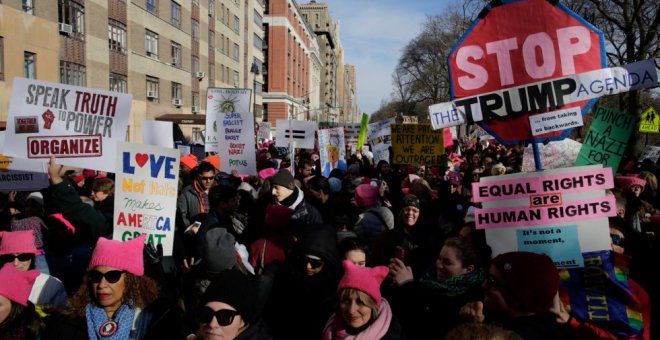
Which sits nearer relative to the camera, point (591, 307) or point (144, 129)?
point (591, 307)

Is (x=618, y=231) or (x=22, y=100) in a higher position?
(x=22, y=100)

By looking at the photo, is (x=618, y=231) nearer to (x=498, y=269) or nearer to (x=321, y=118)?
(x=498, y=269)

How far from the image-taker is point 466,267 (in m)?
3.10

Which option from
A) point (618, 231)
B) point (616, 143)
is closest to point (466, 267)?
point (618, 231)

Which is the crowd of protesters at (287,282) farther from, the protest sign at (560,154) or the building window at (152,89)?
the building window at (152,89)

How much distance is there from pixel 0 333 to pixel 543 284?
2.77 metres

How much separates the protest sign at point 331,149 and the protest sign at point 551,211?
7.84 meters

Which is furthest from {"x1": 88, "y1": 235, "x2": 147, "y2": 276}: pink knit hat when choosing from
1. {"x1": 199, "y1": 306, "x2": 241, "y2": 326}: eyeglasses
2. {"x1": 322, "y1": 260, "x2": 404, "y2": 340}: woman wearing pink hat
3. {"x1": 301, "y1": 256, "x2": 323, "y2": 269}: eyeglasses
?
{"x1": 322, "y1": 260, "x2": 404, "y2": 340}: woman wearing pink hat

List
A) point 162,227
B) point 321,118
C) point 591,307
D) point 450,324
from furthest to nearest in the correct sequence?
point 321,118
point 162,227
point 591,307
point 450,324

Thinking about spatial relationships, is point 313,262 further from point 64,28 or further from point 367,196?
point 64,28

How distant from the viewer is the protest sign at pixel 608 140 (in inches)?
209

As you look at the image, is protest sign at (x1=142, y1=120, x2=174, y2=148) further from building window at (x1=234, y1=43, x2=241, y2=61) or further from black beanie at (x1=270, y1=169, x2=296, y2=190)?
building window at (x1=234, y1=43, x2=241, y2=61)

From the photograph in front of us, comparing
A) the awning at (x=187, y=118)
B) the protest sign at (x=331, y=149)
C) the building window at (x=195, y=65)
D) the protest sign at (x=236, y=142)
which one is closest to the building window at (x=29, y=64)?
the awning at (x=187, y=118)

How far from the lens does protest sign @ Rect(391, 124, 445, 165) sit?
9.26 metres
